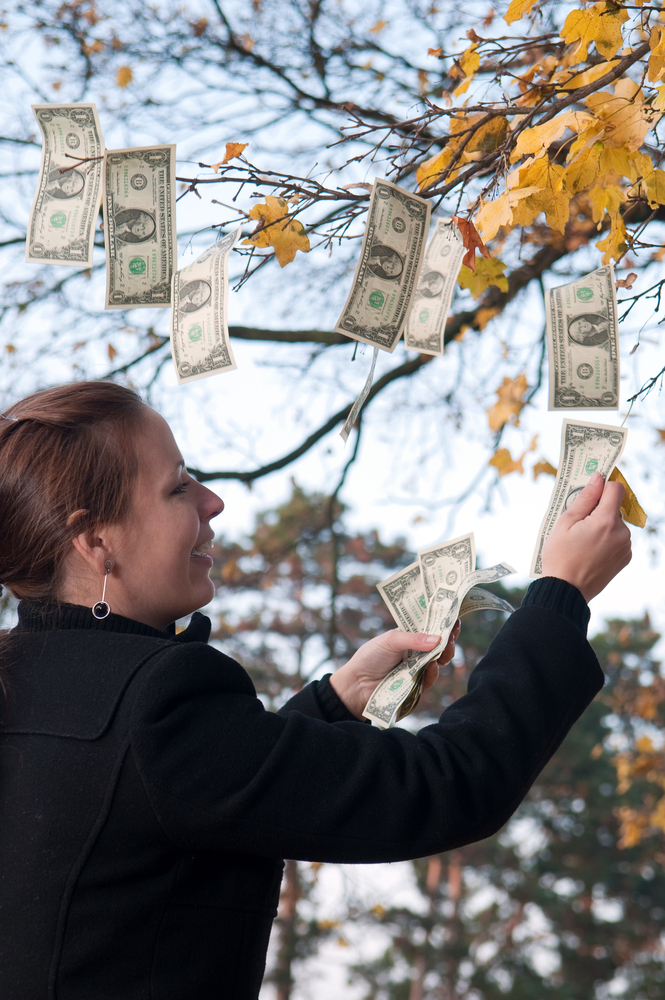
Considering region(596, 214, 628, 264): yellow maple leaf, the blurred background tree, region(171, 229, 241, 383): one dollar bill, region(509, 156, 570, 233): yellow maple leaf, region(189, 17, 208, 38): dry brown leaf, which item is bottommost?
the blurred background tree

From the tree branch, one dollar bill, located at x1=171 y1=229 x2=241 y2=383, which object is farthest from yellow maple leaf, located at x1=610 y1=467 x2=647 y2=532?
the tree branch

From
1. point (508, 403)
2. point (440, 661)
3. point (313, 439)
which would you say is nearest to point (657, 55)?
point (440, 661)

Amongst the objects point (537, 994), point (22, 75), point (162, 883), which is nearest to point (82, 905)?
point (162, 883)

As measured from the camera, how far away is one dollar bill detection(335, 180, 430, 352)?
183cm

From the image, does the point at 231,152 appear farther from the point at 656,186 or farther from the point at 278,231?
the point at 656,186

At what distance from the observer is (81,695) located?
56.5 inches

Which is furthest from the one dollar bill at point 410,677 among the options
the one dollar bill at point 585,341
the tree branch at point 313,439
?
the tree branch at point 313,439

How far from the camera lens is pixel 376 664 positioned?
1.96 metres

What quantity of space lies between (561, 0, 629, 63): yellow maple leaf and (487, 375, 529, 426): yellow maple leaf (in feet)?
6.01

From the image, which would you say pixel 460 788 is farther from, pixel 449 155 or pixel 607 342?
pixel 449 155

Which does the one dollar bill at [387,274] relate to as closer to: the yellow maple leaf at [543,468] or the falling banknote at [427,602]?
the falling banknote at [427,602]

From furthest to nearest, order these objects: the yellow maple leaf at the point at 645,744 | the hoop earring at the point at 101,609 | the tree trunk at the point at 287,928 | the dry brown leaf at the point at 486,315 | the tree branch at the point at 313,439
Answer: the tree trunk at the point at 287,928, the yellow maple leaf at the point at 645,744, the tree branch at the point at 313,439, the dry brown leaf at the point at 486,315, the hoop earring at the point at 101,609

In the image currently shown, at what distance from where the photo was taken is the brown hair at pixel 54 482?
5.35 ft

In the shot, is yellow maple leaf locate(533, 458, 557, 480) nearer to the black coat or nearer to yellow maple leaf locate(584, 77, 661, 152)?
yellow maple leaf locate(584, 77, 661, 152)
